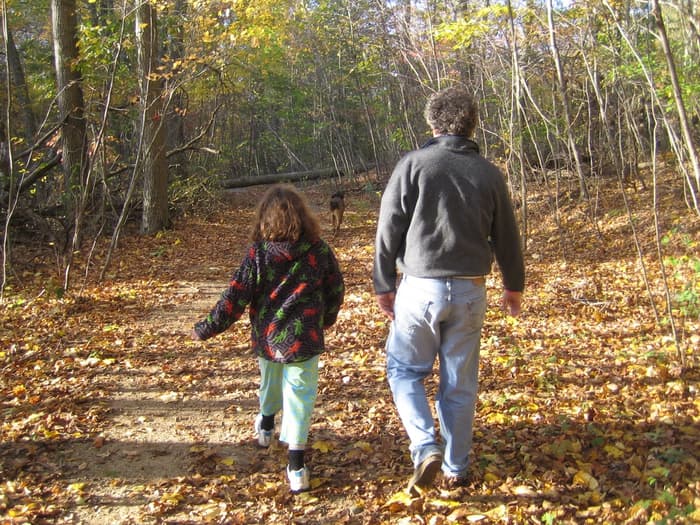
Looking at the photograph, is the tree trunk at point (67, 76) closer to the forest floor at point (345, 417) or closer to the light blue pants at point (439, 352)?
the forest floor at point (345, 417)

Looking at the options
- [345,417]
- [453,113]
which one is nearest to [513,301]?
[453,113]

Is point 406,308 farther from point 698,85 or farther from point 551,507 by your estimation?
point 698,85

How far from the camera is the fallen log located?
→ 79.1 ft

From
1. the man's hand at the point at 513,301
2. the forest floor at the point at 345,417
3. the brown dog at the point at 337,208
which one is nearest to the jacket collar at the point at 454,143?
the man's hand at the point at 513,301

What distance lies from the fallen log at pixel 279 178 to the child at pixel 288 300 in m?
20.3

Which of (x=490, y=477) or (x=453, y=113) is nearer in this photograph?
(x=453, y=113)

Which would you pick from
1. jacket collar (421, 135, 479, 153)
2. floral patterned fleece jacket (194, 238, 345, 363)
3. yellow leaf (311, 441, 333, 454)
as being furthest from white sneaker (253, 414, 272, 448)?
jacket collar (421, 135, 479, 153)

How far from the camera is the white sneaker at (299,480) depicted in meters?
3.32

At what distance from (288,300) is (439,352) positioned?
0.87 metres

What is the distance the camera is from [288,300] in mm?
3309

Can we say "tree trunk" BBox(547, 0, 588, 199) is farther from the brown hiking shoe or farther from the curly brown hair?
the brown hiking shoe

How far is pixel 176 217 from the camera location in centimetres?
1468

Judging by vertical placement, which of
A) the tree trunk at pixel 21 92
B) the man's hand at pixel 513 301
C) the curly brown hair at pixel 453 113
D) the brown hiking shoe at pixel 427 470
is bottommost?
the brown hiking shoe at pixel 427 470

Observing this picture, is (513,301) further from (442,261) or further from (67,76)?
(67,76)
